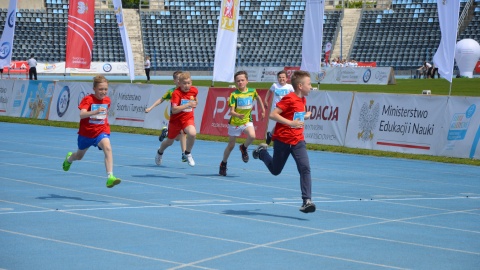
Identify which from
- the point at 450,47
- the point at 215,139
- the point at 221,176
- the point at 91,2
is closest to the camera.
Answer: the point at 221,176

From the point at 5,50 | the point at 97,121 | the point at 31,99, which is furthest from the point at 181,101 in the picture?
the point at 31,99

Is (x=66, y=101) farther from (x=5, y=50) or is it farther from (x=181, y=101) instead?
(x=181, y=101)

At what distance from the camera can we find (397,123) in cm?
2220

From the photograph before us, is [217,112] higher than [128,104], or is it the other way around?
[217,112]

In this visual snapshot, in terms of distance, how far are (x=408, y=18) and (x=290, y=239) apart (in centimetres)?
5762

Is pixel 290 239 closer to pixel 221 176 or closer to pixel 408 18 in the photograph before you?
pixel 221 176

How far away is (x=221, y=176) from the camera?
16.6 m

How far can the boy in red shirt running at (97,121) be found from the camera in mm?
13212

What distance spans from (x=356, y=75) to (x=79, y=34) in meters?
26.7

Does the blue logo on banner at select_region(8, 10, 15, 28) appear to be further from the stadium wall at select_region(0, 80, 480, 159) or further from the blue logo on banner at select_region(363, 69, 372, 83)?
the blue logo on banner at select_region(363, 69, 372, 83)

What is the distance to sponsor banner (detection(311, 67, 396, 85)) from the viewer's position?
52.0 m

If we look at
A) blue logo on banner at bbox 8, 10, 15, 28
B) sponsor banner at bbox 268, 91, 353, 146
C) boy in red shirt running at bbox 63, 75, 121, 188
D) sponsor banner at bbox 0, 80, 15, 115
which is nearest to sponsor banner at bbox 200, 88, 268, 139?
sponsor banner at bbox 268, 91, 353, 146

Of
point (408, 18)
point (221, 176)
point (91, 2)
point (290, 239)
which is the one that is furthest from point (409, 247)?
point (408, 18)

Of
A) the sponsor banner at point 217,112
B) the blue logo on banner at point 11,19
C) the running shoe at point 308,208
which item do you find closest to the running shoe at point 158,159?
the running shoe at point 308,208
